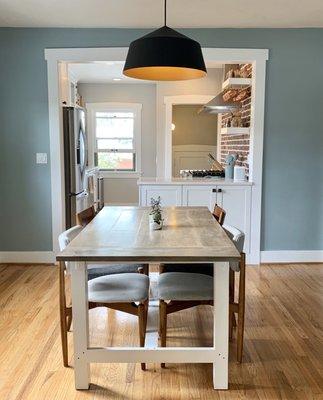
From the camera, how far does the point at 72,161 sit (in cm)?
454

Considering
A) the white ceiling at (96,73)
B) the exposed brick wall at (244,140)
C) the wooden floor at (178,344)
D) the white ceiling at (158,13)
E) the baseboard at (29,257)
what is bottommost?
the wooden floor at (178,344)

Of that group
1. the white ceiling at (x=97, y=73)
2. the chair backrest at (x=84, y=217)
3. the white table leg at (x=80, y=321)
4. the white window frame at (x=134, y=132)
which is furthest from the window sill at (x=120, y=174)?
the white table leg at (x=80, y=321)

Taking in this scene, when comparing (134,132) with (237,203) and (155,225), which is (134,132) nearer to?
(237,203)

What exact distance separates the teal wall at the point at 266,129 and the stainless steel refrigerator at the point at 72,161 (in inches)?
9.1

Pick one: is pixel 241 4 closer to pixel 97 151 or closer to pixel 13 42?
pixel 13 42

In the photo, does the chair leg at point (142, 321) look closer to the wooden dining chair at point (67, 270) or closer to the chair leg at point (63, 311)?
the wooden dining chair at point (67, 270)

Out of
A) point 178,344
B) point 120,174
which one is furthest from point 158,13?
point 120,174

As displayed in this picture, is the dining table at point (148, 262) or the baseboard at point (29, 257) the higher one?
the dining table at point (148, 262)

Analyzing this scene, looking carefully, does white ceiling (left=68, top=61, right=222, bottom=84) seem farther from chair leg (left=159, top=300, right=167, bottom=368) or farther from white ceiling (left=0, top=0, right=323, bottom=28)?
chair leg (left=159, top=300, right=167, bottom=368)

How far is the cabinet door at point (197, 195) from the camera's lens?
448 centimetres

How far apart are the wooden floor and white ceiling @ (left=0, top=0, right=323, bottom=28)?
2.53 metres

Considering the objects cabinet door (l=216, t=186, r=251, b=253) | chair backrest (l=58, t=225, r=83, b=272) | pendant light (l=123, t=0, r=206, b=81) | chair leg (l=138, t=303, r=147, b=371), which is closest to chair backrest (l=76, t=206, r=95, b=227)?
chair backrest (l=58, t=225, r=83, b=272)

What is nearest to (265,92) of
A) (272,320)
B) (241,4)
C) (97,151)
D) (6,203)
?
(241,4)

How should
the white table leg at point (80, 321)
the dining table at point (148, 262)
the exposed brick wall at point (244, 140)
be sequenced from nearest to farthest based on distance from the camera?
the dining table at point (148, 262) → the white table leg at point (80, 321) → the exposed brick wall at point (244, 140)
